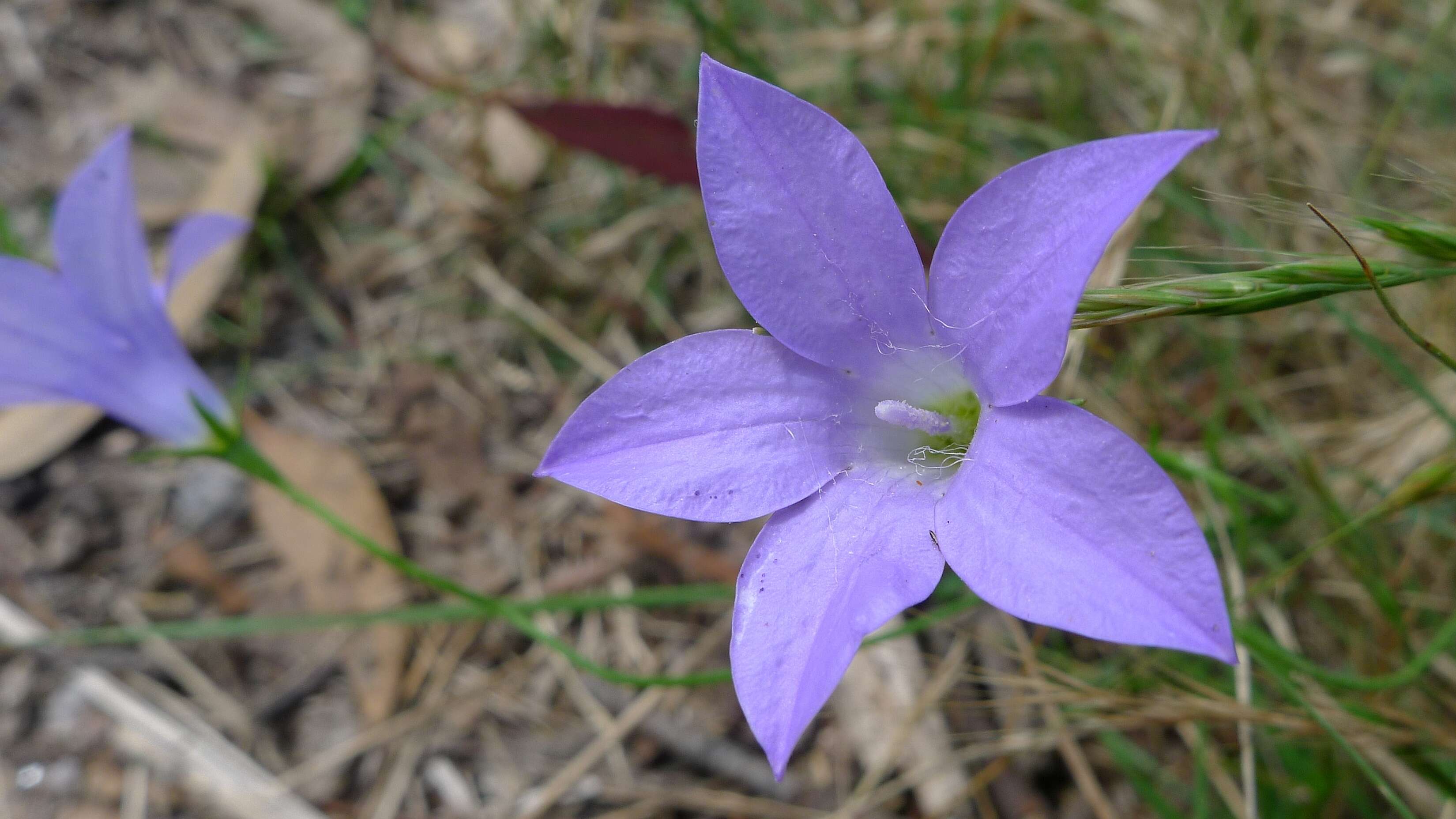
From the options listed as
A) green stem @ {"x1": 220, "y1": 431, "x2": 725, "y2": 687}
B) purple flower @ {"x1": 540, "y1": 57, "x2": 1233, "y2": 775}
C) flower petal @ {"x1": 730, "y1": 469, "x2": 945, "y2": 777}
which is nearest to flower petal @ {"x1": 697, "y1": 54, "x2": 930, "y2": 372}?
purple flower @ {"x1": 540, "y1": 57, "x2": 1233, "y2": 775}

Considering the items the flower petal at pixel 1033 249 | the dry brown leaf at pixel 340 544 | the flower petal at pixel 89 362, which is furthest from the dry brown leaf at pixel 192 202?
the flower petal at pixel 1033 249

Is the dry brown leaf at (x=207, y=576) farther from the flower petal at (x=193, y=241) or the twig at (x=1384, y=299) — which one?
the twig at (x=1384, y=299)

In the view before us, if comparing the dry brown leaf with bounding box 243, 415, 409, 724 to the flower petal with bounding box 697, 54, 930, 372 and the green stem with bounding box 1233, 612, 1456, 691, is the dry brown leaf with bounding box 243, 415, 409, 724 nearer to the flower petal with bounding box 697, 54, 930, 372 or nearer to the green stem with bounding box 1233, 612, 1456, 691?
the flower petal with bounding box 697, 54, 930, 372

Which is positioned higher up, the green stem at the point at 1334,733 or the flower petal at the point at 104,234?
the flower petal at the point at 104,234

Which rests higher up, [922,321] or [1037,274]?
[1037,274]

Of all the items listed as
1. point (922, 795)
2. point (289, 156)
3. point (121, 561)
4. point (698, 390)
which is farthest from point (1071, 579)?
point (289, 156)

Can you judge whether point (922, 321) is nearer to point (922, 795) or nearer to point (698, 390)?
point (698, 390)
